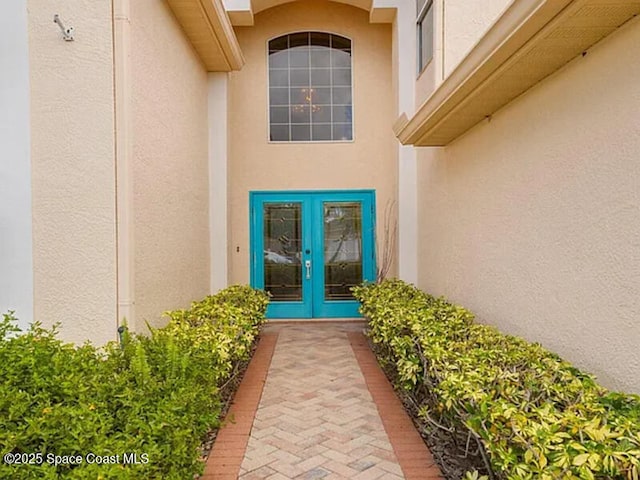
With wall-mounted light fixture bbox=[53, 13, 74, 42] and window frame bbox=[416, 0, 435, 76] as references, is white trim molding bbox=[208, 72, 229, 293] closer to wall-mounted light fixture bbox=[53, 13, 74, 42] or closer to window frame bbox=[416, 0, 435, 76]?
window frame bbox=[416, 0, 435, 76]

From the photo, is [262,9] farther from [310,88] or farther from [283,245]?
[283,245]

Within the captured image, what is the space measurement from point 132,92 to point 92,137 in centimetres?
62

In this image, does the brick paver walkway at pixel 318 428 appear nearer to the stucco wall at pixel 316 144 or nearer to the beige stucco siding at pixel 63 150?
the beige stucco siding at pixel 63 150

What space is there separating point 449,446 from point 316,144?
735 centimetres

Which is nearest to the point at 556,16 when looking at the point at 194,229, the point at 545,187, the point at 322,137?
the point at 545,187

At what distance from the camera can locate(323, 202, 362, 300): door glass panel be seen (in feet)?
33.5

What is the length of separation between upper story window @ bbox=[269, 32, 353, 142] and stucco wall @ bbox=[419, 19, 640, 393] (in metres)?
4.71

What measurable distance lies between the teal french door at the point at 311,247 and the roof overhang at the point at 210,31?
291 cm

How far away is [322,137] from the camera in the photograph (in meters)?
10.2

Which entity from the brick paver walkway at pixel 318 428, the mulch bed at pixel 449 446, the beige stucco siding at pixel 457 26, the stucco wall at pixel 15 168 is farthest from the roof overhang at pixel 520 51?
the stucco wall at pixel 15 168

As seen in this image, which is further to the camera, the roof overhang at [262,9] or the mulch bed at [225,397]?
the roof overhang at [262,9]

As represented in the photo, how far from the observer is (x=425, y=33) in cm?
786

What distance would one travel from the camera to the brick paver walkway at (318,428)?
379 centimetres

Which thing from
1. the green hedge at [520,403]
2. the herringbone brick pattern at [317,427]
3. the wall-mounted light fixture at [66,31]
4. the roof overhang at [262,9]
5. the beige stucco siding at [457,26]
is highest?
the roof overhang at [262,9]
